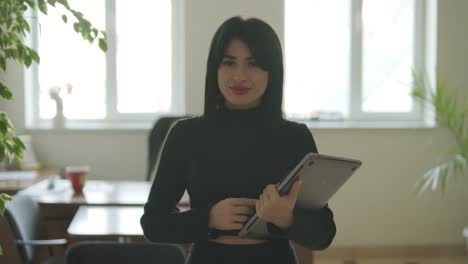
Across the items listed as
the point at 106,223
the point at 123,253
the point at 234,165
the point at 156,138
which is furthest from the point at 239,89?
the point at 156,138

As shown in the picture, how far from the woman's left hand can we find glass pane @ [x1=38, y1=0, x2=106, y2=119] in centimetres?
332

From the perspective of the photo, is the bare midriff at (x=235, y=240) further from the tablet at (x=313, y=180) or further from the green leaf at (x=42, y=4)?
the green leaf at (x=42, y=4)

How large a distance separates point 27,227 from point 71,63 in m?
1.94

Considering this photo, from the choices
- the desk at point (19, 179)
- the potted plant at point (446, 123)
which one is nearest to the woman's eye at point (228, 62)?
the desk at point (19, 179)

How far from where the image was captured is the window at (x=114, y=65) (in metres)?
4.18

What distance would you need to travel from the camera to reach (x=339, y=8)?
4277 millimetres

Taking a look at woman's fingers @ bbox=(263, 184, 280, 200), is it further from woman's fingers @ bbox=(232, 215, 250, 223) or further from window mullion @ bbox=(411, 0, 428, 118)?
window mullion @ bbox=(411, 0, 428, 118)

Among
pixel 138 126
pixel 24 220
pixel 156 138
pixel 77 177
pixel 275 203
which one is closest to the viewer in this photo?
pixel 275 203

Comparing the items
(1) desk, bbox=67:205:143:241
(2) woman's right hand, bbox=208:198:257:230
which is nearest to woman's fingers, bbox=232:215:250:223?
(2) woman's right hand, bbox=208:198:257:230

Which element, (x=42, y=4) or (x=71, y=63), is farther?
(x=71, y=63)

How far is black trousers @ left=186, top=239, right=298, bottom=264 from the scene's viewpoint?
1158 mm

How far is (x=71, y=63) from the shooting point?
13.8ft

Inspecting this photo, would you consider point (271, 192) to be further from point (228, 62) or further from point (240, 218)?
point (228, 62)

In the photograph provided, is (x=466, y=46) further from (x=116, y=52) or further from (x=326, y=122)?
(x=116, y=52)
